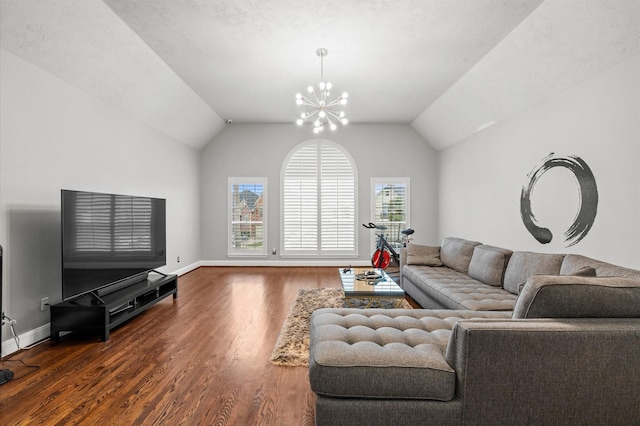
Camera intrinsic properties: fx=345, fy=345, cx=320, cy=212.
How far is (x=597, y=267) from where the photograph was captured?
9.03 feet

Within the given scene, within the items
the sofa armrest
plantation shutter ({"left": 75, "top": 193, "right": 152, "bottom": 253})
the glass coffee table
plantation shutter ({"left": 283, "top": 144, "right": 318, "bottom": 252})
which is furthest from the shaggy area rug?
plantation shutter ({"left": 283, "top": 144, "right": 318, "bottom": 252})

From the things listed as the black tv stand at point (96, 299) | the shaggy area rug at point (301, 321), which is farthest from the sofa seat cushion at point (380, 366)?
the black tv stand at point (96, 299)

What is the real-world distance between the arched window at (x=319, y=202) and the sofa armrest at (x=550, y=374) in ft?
19.7

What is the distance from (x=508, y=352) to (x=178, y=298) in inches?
177

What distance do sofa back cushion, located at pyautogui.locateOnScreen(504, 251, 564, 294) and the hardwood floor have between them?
90.0 inches

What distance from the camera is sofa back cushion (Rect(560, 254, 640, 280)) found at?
2486 mm

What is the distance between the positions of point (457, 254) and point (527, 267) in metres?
1.36

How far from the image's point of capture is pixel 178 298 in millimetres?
4934

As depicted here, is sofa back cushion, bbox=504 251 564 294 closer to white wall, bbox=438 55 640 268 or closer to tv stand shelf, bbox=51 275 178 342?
white wall, bbox=438 55 640 268

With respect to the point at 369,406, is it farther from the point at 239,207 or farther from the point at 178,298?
the point at 239,207

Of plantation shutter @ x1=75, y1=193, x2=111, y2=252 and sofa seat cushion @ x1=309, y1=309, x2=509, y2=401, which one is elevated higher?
plantation shutter @ x1=75, y1=193, x2=111, y2=252

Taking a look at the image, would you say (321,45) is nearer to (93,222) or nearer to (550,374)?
(93,222)

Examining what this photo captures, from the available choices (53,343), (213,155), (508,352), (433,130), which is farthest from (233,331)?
(433,130)

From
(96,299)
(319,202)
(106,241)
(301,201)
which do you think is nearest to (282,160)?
(301,201)
